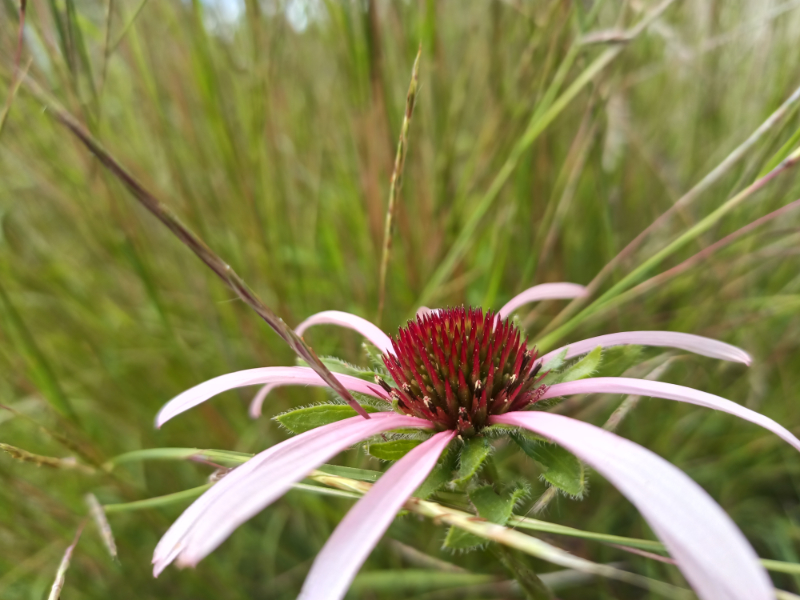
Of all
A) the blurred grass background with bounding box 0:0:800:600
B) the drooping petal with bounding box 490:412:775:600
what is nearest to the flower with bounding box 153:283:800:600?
the drooping petal with bounding box 490:412:775:600

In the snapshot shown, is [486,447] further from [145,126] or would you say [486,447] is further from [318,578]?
[145,126]

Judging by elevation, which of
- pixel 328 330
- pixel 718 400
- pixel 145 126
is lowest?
pixel 718 400

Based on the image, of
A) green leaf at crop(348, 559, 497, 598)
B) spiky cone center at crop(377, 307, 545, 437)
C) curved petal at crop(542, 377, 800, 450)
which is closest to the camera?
curved petal at crop(542, 377, 800, 450)

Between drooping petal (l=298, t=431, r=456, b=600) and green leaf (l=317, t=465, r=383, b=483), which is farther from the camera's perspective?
green leaf (l=317, t=465, r=383, b=483)

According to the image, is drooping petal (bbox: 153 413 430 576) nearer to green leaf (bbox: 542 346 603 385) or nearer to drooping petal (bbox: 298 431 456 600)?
drooping petal (bbox: 298 431 456 600)

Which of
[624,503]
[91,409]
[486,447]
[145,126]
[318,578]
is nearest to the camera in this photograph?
[318,578]

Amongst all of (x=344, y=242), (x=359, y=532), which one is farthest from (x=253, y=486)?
(x=344, y=242)

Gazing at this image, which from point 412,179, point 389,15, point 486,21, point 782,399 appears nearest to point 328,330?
point 412,179

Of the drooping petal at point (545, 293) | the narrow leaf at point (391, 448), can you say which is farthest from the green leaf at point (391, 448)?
the drooping petal at point (545, 293)
